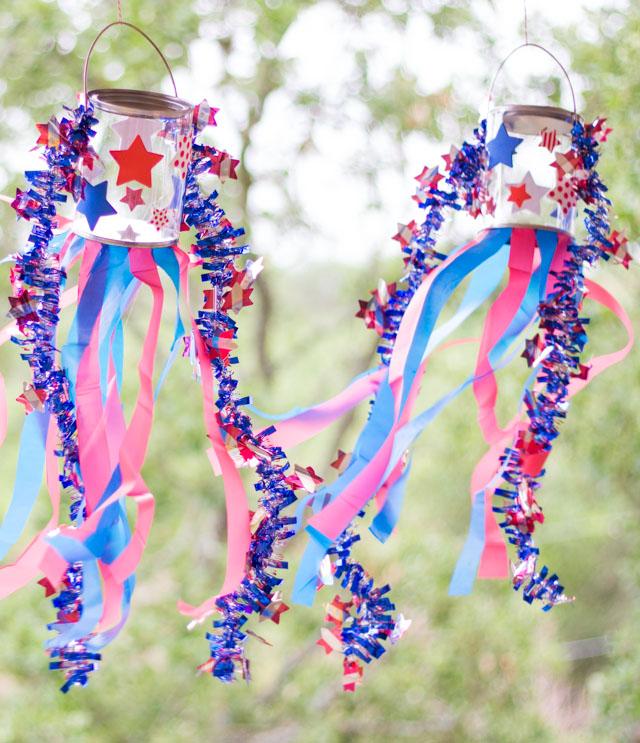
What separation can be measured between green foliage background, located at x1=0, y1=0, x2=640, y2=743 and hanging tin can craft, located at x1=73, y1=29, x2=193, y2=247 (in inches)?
44.4

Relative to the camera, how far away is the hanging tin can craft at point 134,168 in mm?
783

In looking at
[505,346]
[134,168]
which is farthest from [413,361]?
[134,168]

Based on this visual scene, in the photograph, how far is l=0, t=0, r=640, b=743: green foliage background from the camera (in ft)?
7.26

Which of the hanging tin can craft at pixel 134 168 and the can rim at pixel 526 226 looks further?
the can rim at pixel 526 226

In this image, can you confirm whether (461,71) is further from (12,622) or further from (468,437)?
(12,622)

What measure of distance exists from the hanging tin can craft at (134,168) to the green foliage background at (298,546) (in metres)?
1.13

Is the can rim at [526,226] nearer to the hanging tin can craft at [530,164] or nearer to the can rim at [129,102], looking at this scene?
the hanging tin can craft at [530,164]

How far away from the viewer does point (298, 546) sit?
3072mm

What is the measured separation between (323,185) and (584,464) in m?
0.97

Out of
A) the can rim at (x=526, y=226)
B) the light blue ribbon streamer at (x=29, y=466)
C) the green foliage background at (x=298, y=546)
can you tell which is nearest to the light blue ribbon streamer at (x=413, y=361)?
the can rim at (x=526, y=226)

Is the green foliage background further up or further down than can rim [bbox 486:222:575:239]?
further up

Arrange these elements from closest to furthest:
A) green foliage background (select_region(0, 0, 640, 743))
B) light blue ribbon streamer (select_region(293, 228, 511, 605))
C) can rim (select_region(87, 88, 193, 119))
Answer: can rim (select_region(87, 88, 193, 119)) → light blue ribbon streamer (select_region(293, 228, 511, 605)) → green foliage background (select_region(0, 0, 640, 743))

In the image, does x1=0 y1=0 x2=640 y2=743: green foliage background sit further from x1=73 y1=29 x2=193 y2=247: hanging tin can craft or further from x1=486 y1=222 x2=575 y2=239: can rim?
x1=73 y1=29 x2=193 y2=247: hanging tin can craft

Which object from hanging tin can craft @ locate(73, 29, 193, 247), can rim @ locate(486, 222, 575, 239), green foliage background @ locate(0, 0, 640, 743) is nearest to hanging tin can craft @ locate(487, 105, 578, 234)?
can rim @ locate(486, 222, 575, 239)
